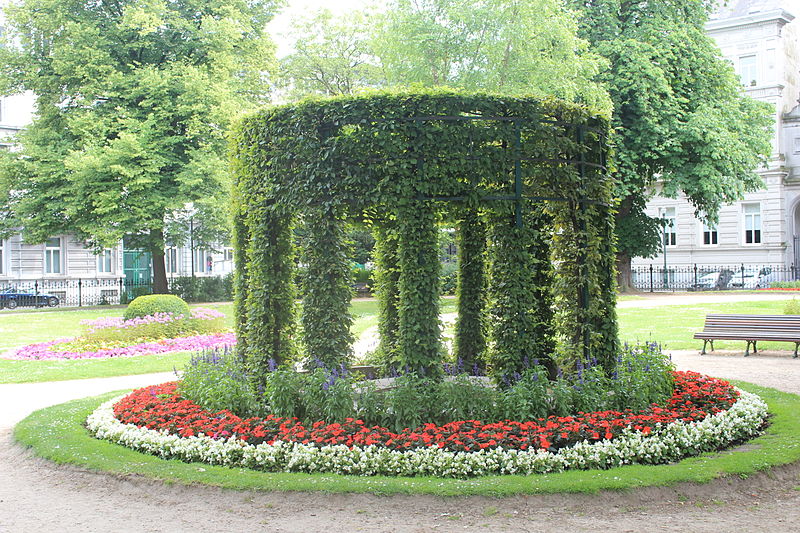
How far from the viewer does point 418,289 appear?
8453 millimetres

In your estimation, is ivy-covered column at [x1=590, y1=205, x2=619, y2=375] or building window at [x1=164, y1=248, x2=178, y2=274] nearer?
ivy-covered column at [x1=590, y1=205, x2=619, y2=375]

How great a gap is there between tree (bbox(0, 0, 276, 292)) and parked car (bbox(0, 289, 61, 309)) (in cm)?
423

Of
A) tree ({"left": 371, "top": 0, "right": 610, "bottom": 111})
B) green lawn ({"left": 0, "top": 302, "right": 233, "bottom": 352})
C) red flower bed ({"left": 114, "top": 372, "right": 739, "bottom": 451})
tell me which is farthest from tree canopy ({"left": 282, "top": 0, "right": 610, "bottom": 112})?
red flower bed ({"left": 114, "top": 372, "right": 739, "bottom": 451})

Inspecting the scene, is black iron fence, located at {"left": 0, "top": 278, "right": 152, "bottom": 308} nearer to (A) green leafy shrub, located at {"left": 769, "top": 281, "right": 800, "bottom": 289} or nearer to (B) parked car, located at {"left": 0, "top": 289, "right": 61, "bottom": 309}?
(B) parked car, located at {"left": 0, "top": 289, "right": 61, "bottom": 309}

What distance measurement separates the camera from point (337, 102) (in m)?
8.66

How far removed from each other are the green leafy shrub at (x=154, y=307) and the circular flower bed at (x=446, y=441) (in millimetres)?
11674

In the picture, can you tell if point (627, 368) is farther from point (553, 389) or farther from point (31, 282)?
point (31, 282)

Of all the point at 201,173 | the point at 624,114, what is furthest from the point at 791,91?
the point at 201,173

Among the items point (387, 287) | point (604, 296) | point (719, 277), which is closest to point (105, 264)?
point (719, 277)

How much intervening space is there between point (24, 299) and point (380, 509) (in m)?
34.0

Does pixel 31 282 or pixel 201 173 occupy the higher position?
pixel 201 173

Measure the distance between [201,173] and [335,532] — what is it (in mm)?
25856

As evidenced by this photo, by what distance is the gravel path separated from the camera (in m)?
5.98

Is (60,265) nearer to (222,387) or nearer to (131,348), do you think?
(131,348)
